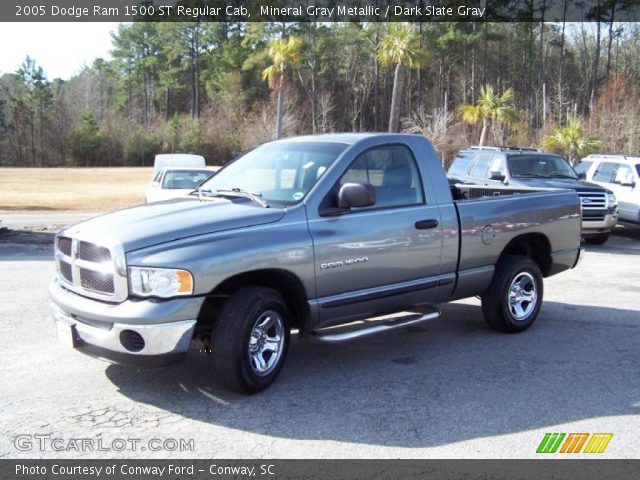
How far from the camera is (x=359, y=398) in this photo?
16.3ft

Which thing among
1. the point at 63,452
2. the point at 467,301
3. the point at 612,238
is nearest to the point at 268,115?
the point at 612,238

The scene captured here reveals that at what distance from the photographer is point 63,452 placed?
13.2 feet

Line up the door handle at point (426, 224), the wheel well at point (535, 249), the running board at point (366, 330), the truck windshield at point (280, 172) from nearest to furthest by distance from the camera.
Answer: the running board at point (366, 330) → the truck windshield at point (280, 172) → the door handle at point (426, 224) → the wheel well at point (535, 249)

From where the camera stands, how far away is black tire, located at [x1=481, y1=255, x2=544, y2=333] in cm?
662

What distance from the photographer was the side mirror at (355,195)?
509 cm

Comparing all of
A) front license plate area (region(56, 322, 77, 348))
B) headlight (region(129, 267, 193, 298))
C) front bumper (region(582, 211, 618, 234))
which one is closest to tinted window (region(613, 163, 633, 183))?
front bumper (region(582, 211, 618, 234))

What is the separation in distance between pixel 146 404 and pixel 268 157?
8.00ft

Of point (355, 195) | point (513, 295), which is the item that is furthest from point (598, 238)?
point (355, 195)

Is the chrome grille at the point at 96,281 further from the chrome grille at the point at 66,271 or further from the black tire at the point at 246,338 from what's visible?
the black tire at the point at 246,338

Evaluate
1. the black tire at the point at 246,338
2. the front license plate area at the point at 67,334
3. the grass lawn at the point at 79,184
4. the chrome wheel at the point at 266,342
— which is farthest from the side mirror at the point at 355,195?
the grass lawn at the point at 79,184

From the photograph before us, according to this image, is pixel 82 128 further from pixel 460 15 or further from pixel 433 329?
pixel 433 329

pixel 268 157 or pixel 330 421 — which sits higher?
pixel 268 157

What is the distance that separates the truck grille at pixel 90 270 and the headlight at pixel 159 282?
9 centimetres

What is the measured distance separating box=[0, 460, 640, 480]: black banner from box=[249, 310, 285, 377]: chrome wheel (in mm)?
1067
